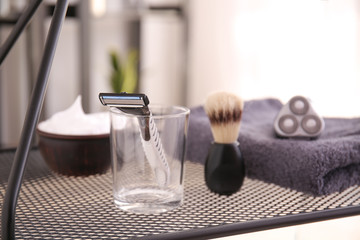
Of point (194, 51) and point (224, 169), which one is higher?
point (194, 51)

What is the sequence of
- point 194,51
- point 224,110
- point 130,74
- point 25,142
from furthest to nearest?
1. point 194,51
2. point 130,74
3. point 224,110
4. point 25,142

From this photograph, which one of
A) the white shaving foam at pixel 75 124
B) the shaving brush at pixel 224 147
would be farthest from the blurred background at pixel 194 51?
the shaving brush at pixel 224 147


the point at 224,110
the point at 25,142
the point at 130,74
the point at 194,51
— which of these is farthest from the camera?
the point at 194,51

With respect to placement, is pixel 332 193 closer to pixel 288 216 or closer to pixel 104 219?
pixel 288 216

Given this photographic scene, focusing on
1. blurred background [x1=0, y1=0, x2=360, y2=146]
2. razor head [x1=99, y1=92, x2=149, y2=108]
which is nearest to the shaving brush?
razor head [x1=99, y1=92, x2=149, y2=108]

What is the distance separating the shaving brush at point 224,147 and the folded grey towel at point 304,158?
0.04 meters

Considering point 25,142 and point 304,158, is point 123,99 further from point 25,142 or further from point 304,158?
point 304,158

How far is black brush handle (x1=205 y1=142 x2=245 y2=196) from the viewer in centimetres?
44

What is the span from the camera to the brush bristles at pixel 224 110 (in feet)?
1.41

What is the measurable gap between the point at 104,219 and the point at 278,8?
4.43ft

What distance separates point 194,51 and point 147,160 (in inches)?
71.6

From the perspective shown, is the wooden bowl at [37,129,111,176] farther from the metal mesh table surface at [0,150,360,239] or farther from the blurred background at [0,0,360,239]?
the blurred background at [0,0,360,239]

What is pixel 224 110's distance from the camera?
43cm

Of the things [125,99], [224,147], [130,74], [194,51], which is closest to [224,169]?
[224,147]
